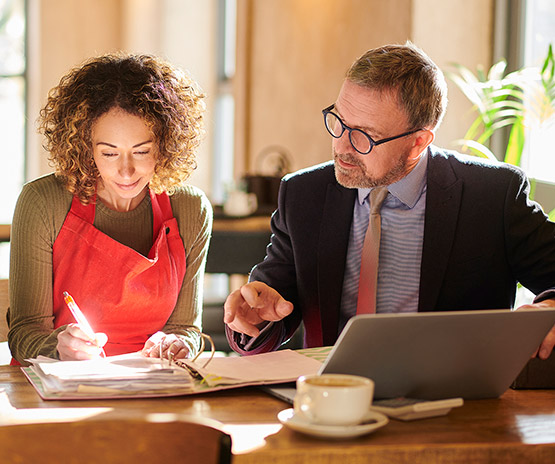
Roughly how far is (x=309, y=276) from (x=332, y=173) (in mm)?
260

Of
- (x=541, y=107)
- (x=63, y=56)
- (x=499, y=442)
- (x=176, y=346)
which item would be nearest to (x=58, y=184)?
(x=176, y=346)

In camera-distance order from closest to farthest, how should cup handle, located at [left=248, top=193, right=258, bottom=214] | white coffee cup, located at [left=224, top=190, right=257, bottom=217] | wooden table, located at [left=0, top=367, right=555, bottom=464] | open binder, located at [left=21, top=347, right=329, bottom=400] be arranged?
wooden table, located at [left=0, top=367, right=555, bottom=464]
open binder, located at [left=21, top=347, right=329, bottom=400]
white coffee cup, located at [left=224, top=190, right=257, bottom=217]
cup handle, located at [left=248, top=193, right=258, bottom=214]

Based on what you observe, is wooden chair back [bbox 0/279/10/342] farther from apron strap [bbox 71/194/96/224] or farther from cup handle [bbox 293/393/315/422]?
cup handle [bbox 293/393/315/422]

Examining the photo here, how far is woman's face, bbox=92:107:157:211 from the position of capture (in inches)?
71.5

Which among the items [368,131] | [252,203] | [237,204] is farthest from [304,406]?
[252,203]

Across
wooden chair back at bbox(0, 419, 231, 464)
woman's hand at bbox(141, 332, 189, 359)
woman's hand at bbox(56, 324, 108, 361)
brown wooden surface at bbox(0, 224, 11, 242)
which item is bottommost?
brown wooden surface at bbox(0, 224, 11, 242)

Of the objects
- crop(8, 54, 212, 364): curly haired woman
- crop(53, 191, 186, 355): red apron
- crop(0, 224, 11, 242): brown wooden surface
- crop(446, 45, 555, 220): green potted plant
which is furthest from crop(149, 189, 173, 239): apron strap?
crop(0, 224, 11, 242): brown wooden surface

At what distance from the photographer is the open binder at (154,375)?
1259mm

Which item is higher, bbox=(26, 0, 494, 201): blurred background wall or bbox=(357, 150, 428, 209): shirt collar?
bbox=(26, 0, 494, 201): blurred background wall

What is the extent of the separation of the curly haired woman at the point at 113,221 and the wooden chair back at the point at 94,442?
0.86 metres

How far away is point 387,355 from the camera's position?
1.16 metres

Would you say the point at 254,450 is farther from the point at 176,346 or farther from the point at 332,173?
the point at 332,173

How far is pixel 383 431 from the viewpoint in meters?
1.10

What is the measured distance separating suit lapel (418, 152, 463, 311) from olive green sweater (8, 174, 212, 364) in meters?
0.55
